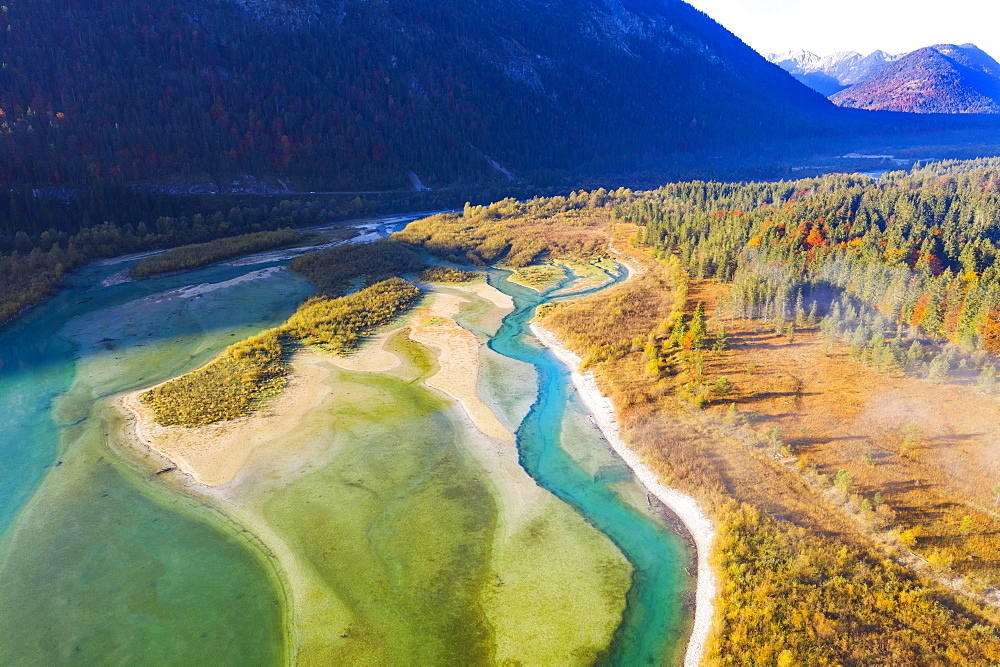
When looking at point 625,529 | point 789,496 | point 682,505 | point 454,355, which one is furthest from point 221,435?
point 789,496

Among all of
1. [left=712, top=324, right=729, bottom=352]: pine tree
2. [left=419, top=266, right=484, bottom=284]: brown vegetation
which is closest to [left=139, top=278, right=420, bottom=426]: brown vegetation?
[left=419, top=266, right=484, bottom=284]: brown vegetation

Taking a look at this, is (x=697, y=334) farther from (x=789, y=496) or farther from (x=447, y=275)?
(x=447, y=275)

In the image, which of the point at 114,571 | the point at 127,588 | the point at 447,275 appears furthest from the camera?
the point at 447,275

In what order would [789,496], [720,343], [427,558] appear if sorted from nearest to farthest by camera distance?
[427,558] < [789,496] < [720,343]

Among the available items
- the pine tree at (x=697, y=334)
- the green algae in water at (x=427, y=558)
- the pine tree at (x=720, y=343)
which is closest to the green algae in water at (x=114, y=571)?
the green algae in water at (x=427, y=558)

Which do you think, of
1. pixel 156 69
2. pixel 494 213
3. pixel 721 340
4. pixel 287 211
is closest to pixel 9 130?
pixel 156 69

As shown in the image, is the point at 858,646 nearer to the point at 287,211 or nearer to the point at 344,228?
the point at 344,228
